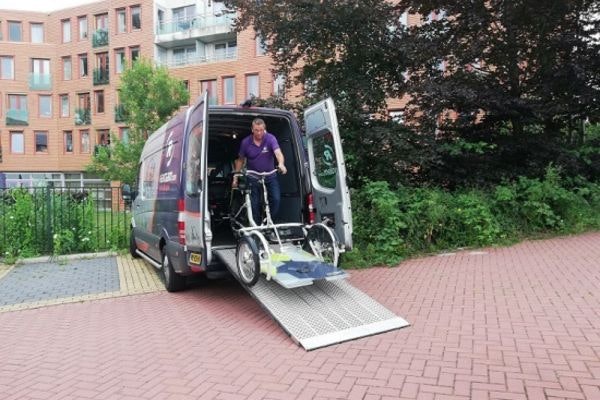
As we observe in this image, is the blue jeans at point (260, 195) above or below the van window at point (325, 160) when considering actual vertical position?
below

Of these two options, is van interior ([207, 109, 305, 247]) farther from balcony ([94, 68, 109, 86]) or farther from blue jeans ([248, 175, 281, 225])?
balcony ([94, 68, 109, 86])

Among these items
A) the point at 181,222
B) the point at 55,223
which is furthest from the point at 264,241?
the point at 55,223

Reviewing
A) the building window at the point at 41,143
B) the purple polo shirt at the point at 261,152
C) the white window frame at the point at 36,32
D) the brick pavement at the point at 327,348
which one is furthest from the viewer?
the white window frame at the point at 36,32

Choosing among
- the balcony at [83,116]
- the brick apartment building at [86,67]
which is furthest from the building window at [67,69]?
the balcony at [83,116]

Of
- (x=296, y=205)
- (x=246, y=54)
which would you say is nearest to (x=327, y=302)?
(x=296, y=205)

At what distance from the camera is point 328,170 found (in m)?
6.89

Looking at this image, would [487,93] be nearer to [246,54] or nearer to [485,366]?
[485,366]

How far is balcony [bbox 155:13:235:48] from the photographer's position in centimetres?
3244

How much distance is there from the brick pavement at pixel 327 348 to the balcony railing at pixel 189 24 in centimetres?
2905

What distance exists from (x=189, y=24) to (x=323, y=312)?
32723 mm

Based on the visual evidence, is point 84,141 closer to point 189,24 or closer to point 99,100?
point 99,100

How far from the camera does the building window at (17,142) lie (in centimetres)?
3991

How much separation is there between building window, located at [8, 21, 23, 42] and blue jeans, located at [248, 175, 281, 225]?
4286 centimetres

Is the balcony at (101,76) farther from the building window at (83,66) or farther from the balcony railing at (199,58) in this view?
the balcony railing at (199,58)
